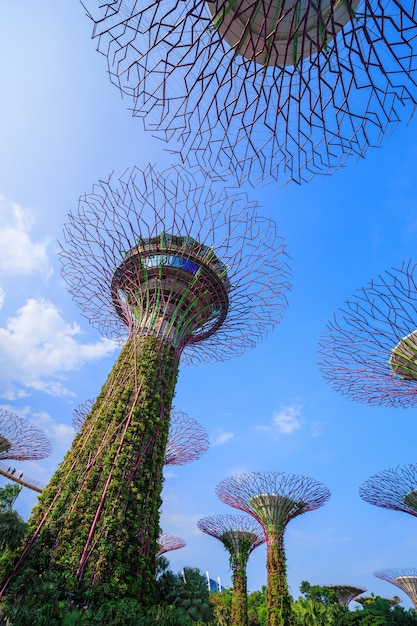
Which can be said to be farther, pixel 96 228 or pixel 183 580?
pixel 183 580

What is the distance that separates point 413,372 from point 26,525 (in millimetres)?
8780

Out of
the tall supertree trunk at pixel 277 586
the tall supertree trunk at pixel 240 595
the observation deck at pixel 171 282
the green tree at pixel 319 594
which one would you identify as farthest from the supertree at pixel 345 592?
the observation deck at pixel 171 282

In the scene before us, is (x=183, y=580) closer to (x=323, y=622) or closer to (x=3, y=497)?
(x=323, y=622)

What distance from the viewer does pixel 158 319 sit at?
10.3 metres

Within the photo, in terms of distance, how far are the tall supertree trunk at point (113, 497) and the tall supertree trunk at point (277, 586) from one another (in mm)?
11661

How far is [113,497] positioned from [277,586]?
44.1 feet

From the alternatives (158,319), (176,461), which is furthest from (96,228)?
(176,461)

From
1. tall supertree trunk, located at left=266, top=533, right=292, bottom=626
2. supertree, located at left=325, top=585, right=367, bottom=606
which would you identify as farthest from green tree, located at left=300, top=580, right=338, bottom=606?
tall supertree trunk, located at left=266, top=533, right=292, bottom=626

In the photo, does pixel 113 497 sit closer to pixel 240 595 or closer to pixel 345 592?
pixel 240 595

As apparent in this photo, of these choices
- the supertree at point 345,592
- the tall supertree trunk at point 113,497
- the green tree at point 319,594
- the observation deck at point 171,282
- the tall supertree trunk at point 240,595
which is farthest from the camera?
the supertree at point 345,592

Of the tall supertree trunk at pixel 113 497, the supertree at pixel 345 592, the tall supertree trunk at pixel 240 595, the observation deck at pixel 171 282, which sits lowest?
the tall supertree trunk at pixel 113 497

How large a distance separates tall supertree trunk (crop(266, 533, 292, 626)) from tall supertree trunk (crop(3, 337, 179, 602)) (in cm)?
1166

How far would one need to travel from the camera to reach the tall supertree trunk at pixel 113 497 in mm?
6344

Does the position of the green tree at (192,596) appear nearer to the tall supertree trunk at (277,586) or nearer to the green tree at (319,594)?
the tall supertree trunk at (277,586)
